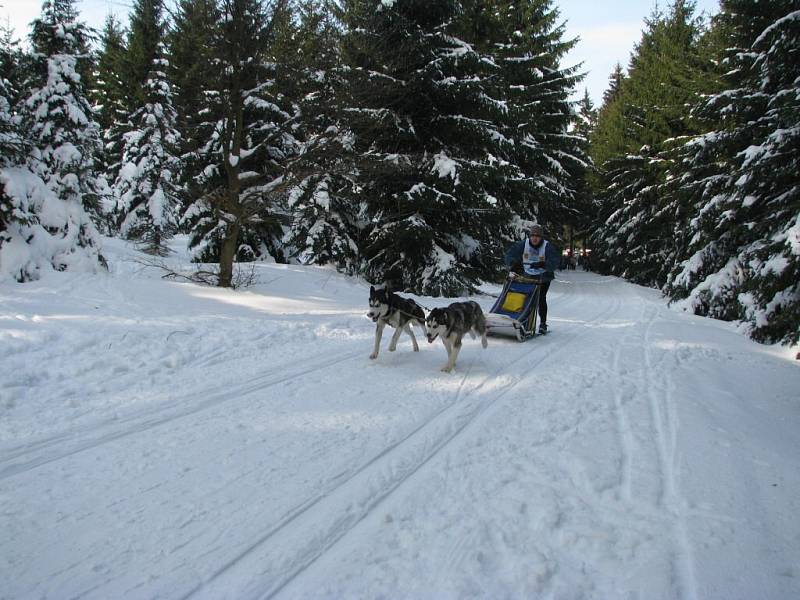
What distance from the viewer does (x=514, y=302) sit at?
340 inches

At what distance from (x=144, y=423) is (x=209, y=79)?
9.74m

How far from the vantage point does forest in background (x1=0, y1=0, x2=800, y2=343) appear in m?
9.95

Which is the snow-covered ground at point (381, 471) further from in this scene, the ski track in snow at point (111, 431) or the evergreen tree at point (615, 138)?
the evergreen tree at point (615, 138)

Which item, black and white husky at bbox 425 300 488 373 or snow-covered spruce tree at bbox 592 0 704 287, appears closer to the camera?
black and white husky at bbox 425 300 488 373

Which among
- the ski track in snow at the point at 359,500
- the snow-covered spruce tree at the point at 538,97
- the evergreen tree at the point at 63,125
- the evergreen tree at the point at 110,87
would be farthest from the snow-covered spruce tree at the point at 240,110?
the evergreen tree at the point at 110,87

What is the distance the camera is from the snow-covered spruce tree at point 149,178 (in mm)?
21266

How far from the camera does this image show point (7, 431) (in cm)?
402

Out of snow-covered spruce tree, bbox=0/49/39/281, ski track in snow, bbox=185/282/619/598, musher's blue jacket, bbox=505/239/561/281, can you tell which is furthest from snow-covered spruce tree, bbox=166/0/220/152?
ski track in snow, bbox=185/282/619/598

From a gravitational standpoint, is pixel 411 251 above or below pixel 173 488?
above

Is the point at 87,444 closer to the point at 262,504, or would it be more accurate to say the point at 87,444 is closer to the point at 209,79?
the point at 262,504

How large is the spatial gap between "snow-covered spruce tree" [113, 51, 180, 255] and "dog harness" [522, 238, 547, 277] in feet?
59.4

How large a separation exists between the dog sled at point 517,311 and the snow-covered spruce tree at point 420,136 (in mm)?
4918

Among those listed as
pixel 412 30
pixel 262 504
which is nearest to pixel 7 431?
pixel 262 504

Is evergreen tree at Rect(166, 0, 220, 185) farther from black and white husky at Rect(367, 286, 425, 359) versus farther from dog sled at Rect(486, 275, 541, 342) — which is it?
dog sled at Rect(486, 275, 541, 342)
